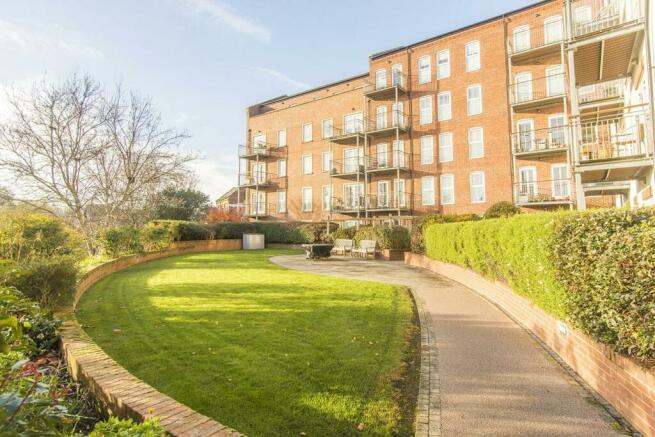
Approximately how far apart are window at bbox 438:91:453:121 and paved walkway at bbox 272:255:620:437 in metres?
20.8

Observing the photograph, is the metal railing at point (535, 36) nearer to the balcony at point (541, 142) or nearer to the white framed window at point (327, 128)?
the balcony at point (541, 142)

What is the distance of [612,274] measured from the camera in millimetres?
3443

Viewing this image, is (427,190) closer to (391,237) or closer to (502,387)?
(391,237)

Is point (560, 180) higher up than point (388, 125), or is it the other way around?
point (388, 125)

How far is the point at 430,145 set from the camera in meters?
26.0

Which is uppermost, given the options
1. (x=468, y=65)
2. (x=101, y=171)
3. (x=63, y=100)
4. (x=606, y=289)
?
(x=468, y=65)

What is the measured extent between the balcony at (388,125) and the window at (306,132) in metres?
6.80

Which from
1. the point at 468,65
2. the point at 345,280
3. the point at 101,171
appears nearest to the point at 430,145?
the point at 468,65

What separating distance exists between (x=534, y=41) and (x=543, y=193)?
906cm

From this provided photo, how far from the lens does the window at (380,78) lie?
28327 millimetres

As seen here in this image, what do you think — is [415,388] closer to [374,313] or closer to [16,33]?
[374,313]

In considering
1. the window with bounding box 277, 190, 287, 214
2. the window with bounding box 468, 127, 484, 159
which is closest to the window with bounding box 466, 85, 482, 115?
the window with bounding box 468, 127, 484, 159

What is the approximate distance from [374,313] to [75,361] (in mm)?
4824

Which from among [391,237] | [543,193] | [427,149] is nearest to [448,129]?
[427,149]
